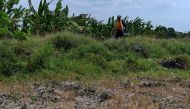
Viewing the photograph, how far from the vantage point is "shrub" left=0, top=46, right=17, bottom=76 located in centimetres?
1419

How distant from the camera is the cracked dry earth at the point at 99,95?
941 cm

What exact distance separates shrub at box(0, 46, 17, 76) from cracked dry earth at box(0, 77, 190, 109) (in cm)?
175

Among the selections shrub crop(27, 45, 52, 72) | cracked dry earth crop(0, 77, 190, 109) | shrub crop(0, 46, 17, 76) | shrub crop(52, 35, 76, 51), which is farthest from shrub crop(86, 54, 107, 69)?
cracked dry earth crop(0, 77, 190, 109)

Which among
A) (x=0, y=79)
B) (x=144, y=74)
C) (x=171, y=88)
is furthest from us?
(x=144, y=74)

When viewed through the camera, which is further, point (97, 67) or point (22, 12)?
point (22, 12)

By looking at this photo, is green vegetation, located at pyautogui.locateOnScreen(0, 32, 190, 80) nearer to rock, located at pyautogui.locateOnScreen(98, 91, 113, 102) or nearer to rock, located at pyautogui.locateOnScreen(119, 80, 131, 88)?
rock, located at pyautogui.locateOnScreen(119, 80, 131, 88)

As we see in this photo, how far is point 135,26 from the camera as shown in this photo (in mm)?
26938

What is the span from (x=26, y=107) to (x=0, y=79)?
4.95 metres

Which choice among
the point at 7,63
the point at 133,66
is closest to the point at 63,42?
the point at 133,66

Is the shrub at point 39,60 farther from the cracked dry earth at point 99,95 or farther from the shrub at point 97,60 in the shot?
the cracked dry earth at point 99,95

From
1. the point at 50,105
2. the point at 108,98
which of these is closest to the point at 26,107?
the point at 50,105

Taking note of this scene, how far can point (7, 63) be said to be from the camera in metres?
14.4

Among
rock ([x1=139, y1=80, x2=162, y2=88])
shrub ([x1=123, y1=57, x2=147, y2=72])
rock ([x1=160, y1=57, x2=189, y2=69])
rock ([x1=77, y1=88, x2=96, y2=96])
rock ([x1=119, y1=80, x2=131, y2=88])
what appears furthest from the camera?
rock ([x1=160, y1=57, x2=189, y2=69])

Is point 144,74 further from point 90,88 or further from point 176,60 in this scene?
point 90,88
